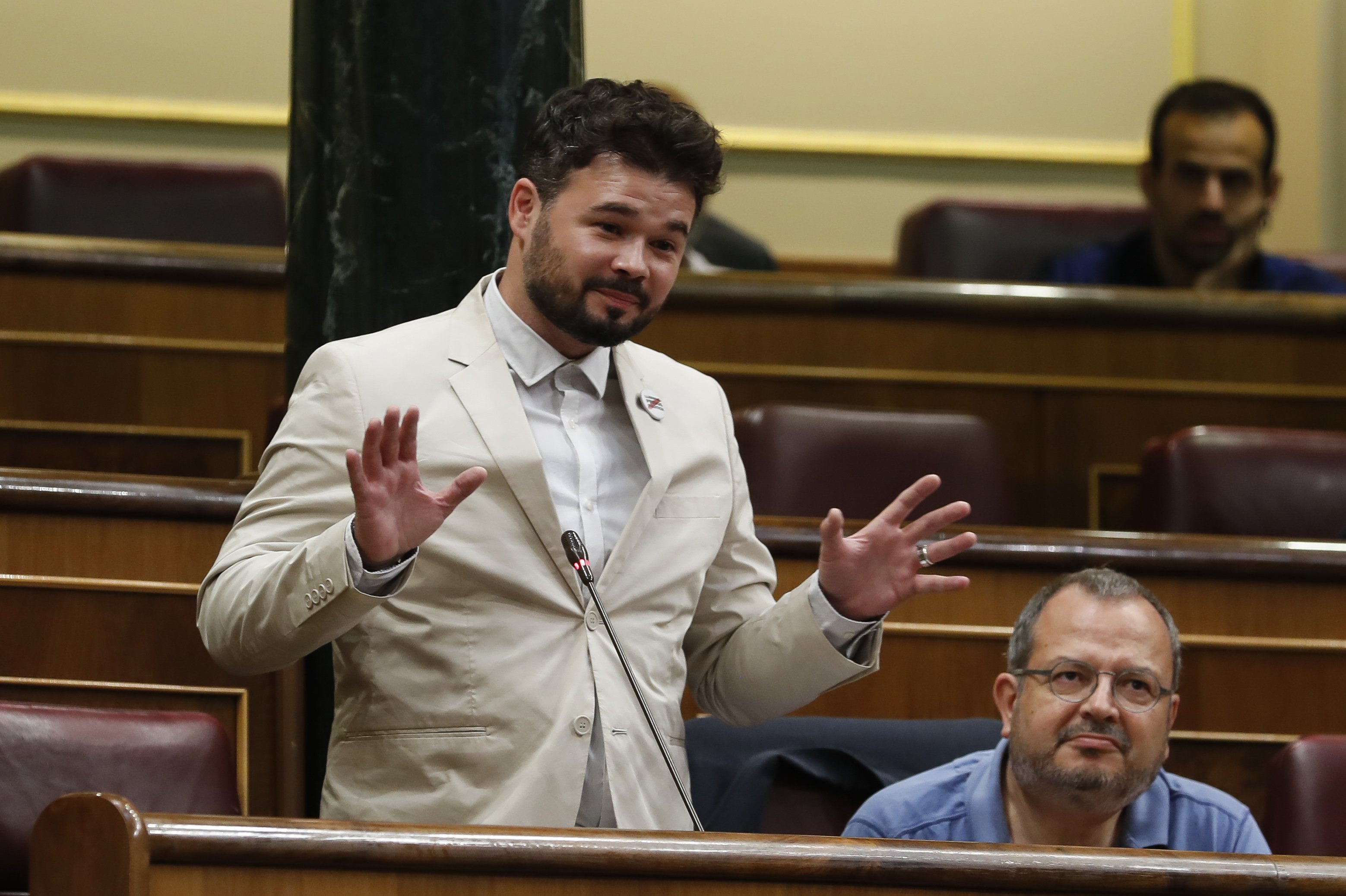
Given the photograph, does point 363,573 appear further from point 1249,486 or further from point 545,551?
point 1249,486

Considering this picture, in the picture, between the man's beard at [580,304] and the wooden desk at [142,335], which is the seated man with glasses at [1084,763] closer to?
the man's beard at [580,304]

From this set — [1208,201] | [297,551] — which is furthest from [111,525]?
[1208,201]

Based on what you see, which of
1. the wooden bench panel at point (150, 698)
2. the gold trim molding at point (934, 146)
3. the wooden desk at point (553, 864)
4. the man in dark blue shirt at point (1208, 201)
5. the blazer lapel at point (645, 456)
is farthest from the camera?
the gold trim molding at point (934, 146)

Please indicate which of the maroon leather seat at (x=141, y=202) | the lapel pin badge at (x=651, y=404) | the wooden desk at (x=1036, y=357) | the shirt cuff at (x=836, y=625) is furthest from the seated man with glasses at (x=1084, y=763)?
the maroon leather seat at (x=141, y=202)

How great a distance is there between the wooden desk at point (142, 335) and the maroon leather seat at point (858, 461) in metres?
0.47

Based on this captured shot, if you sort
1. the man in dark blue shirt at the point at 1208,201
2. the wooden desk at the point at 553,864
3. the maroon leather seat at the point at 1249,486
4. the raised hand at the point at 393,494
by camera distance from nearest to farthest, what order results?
the wooden desk at the point at 553,864
the raised hand at the point at 393,494
the maroon leather seat at the point at 1249,486
the man in dark blue shirt at the point at 1208,201

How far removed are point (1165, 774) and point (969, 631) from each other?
0.65 ft

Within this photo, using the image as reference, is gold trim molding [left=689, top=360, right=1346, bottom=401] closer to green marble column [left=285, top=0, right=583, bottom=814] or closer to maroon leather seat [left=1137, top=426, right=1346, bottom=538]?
maroon leather seat [left=1137, top=426, right=1346, bottom=538]

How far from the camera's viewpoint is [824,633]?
0.89 meters

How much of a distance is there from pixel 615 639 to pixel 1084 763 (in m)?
0.32

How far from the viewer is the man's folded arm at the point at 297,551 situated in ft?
2.61

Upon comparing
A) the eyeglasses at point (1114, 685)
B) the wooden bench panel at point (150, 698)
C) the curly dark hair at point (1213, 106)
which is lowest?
the wooden bench panel at point (150, 698)

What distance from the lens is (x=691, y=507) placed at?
0.92 metres

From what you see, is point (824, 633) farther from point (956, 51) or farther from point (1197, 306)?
point (956, 51)
